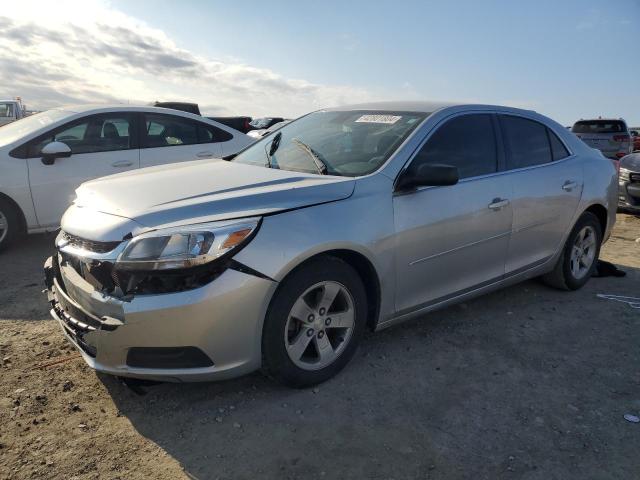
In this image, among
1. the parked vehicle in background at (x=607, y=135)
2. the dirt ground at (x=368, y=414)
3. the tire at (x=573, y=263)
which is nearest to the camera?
the dirt ground at (x=368, y=414)

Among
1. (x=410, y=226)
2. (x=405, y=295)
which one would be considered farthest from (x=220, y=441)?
(x=410, y=226)

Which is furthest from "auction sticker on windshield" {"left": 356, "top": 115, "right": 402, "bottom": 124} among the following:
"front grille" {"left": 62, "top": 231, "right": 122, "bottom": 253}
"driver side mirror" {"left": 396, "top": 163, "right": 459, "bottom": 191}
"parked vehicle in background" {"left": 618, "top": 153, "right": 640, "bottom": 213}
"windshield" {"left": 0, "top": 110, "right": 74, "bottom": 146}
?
"parked vehicle in background" {"left": 618, "top": 153, "right": 640, "bottom": 213}

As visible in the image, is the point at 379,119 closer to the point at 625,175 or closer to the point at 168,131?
the point at 168,131

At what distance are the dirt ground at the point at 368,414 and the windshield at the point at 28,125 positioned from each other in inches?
106

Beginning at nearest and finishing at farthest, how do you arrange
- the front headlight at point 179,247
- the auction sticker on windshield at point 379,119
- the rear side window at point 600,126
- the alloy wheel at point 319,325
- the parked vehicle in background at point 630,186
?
the front headlight at point 179,247, the alloy wheel at point 319,325, the auction sticker on windshield at point 379,119, the parked vehicle in background at point 630,186, the rear side window at point 600,126

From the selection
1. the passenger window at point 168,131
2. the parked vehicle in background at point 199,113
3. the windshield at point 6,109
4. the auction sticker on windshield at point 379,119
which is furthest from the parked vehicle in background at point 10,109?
the auction sticker on windshield at point 379,119

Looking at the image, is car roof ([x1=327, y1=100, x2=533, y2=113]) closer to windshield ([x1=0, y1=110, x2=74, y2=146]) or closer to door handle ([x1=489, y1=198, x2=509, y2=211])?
door handle ([x1=489, y1=198, x2=509, y2=211])

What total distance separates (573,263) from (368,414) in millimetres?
2989

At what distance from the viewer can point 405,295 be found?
130 inches

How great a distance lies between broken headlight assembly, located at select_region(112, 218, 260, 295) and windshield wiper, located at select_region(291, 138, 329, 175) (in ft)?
3.37

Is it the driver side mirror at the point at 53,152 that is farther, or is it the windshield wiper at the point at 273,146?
the driver side mirror at the point at 53,152

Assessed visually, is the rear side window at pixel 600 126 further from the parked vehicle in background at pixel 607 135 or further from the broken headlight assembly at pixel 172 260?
the broken headlight assembly at pixel 172 260

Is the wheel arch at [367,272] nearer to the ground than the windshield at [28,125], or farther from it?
nearer to the ground

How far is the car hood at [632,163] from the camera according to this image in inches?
341
